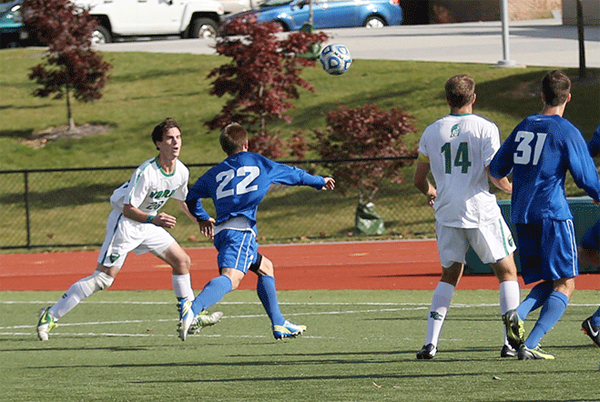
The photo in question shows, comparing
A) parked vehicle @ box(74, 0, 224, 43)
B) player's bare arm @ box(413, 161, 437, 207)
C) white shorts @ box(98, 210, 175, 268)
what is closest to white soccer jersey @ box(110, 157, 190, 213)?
white shorts @ box(98, 210, 175, 268)

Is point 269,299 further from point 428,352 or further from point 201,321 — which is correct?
point 428,352

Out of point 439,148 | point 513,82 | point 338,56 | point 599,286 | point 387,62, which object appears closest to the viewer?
point 439,148

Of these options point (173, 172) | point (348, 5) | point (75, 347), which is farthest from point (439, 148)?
point (348, 5)

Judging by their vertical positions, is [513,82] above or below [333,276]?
above

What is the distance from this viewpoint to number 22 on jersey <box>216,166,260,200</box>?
298 inches

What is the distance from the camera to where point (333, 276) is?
14289mm

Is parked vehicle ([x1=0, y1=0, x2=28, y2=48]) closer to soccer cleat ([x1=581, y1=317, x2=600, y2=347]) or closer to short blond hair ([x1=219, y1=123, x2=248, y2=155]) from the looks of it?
short blond hair ([x1=219, y1=123, x2=248, y2=155])

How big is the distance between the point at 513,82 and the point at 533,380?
2176 centimetres

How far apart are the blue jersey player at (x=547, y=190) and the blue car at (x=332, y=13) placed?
26294 mm

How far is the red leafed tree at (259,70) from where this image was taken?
69.2ft

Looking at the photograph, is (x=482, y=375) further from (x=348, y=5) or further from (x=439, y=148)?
(x=348, y=5)

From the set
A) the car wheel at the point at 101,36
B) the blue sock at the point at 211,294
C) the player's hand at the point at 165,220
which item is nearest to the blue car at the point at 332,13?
the car wheel at the point at 101,36

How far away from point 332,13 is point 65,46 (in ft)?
44.6

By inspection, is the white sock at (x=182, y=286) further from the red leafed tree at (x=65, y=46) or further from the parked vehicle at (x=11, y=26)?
the parked vehicle at (x=11, y=26)
